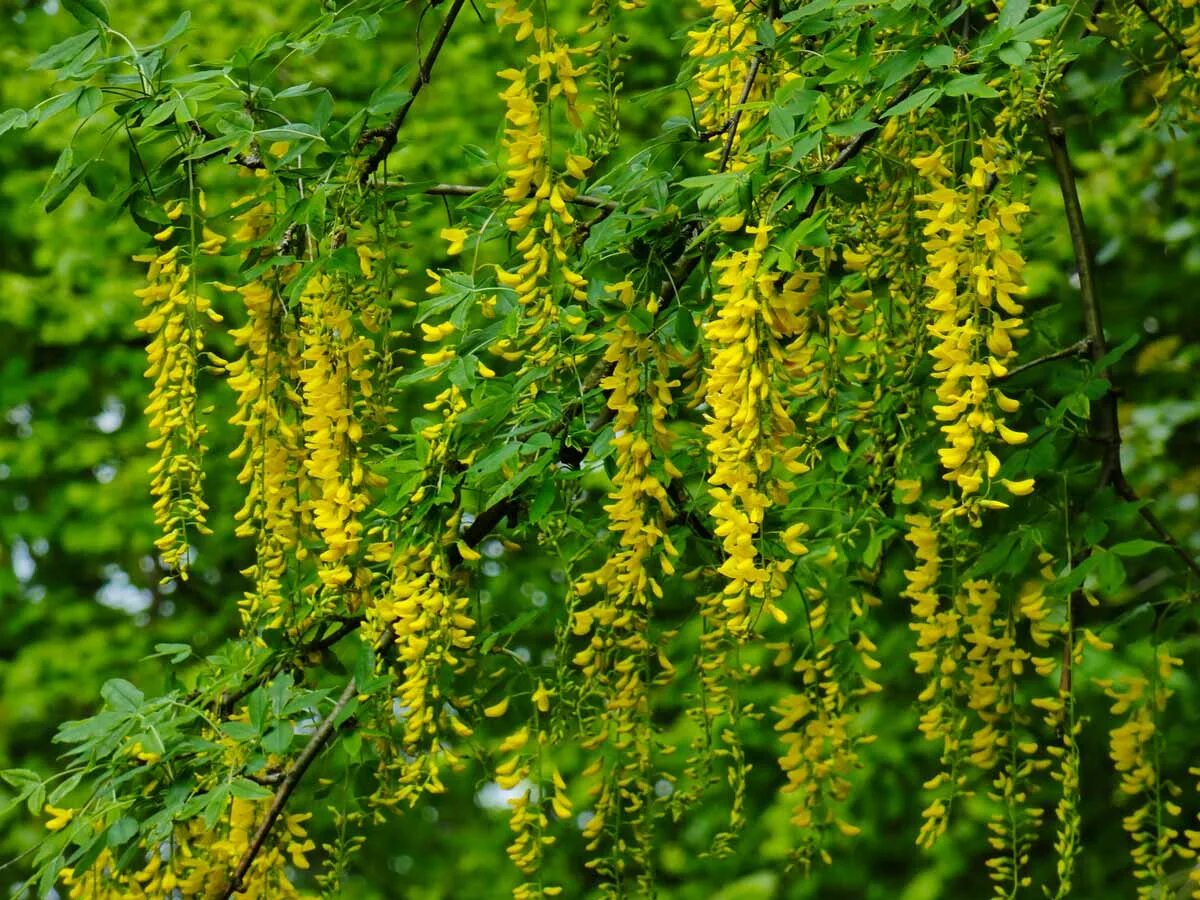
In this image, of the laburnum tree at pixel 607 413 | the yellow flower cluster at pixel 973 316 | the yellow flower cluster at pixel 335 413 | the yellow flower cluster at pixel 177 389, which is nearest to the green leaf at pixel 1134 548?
the laburnum tree at pixel 607 413

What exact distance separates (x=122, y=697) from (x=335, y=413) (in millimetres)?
569

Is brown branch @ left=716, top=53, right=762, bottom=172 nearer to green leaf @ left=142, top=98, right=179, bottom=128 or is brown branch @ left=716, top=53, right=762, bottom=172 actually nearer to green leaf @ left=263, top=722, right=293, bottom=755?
green leaf @ left=142, top=98, right=179, bottom=128

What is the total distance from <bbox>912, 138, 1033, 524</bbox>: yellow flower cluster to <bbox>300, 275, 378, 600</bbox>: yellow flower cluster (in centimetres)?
78

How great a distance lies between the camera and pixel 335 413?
2.08m

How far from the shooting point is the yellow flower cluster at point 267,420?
219 centimetres

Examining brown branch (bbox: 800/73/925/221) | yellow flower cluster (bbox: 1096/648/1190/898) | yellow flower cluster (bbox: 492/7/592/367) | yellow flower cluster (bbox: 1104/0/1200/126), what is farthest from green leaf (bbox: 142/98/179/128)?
yellow flower cluster (bbox: 1096/648/1190/898)

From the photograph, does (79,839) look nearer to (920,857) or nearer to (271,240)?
(271,240)

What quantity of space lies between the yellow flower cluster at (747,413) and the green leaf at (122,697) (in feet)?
3.23

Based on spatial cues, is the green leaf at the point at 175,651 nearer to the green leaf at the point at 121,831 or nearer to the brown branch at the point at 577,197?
the green leaf at the point at 121,831

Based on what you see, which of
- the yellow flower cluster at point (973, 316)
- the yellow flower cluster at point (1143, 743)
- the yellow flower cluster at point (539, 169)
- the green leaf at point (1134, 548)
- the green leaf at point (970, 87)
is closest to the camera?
the green leaf at point (970, 87)

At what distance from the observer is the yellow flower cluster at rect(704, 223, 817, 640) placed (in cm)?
168

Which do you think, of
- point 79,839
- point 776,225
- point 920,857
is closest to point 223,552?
point 920,857

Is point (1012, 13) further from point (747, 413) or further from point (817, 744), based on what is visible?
point (817, 744)

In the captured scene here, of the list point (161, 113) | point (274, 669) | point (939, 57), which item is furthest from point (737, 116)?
point (274, 669)
